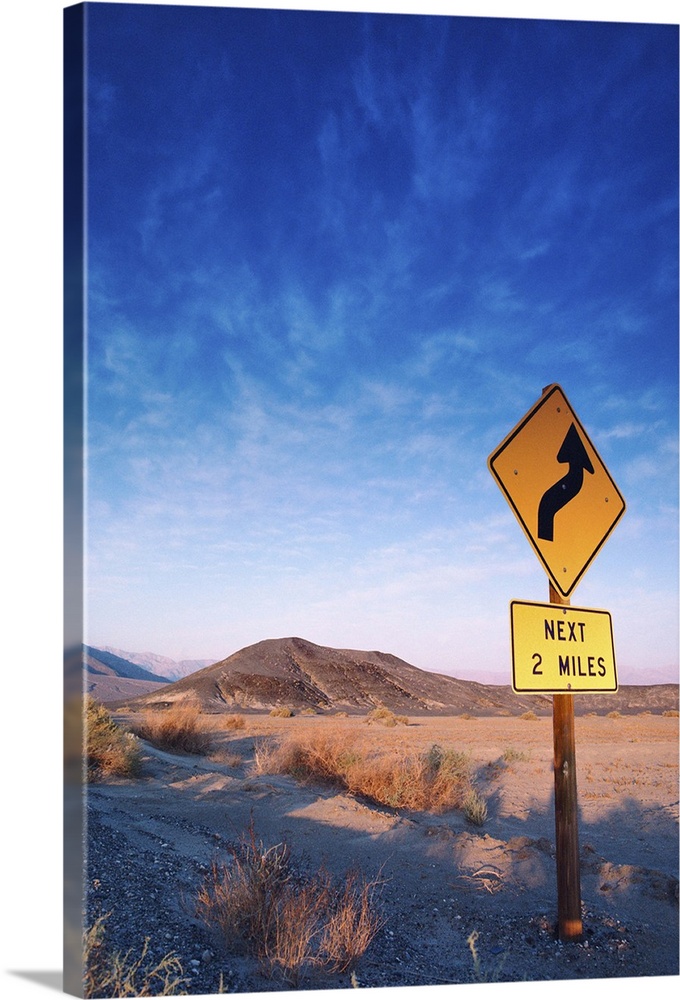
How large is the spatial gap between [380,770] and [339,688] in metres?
22.6

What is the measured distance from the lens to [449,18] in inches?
305

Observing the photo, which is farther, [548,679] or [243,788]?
[243,788]

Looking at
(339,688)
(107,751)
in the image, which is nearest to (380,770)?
(107,751)

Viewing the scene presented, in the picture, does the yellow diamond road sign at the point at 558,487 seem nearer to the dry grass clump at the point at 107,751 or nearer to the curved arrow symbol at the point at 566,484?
the curved arrow symbol at the point at 566,484

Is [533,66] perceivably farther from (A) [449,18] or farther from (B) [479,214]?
(B) [479,214]

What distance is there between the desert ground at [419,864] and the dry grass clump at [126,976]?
0.40ft

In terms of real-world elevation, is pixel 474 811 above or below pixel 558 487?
below

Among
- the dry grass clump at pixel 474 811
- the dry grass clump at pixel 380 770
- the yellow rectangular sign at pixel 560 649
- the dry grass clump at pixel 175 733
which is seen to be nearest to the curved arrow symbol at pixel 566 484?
the yellow rectangular sign at pixel 560 649

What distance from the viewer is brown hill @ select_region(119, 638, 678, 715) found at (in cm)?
3075

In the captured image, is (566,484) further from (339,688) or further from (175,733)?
(339,688)

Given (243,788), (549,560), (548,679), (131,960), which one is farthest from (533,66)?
(243,788)

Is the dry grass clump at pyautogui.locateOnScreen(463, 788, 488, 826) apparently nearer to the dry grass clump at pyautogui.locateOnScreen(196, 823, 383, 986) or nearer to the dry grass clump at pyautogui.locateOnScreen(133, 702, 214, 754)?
the dry grass clump at pyautogui.locateOnScreen(196, 823, 383, 986)

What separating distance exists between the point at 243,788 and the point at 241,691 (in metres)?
20.0

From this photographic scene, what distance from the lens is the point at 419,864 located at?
27.6ft
